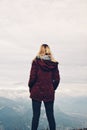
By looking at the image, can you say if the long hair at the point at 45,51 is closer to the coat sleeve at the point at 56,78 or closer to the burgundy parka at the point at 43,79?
the burgundy parka at the point at 43,79

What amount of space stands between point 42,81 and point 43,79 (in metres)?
0.11

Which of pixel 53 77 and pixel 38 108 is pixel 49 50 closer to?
pixel 53 77

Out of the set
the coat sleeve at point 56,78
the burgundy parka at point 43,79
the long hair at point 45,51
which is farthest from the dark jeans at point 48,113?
the long hair at point 45,51

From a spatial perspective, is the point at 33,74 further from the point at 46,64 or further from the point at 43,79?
the point at 46,64

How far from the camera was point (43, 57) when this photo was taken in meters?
18.7

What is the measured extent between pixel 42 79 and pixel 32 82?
54 cm

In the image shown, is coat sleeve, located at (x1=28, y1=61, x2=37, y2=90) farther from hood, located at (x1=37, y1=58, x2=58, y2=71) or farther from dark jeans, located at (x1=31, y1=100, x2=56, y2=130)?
dark jeans, located at (x1=31, y1=100, x2=56, y2=130)

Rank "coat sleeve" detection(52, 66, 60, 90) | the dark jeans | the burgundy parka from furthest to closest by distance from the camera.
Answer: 1. "coat sleeve" detection(52, 66, 60, 90)
2. the burgundy parka
3. the dark jeans

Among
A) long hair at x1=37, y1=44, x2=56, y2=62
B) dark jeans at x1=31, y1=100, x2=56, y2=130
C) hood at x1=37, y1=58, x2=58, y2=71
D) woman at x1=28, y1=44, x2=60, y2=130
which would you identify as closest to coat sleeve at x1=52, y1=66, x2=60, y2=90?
woman at x1=28, y1=44, x2=60, y2=130

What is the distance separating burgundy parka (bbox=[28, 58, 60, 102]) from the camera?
61.1ft

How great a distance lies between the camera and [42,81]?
61.8ft

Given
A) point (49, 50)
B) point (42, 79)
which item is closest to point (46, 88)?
point (42, 79)

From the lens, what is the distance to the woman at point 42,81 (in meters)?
18.6

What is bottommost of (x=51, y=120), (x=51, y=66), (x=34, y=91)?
(x=51, y=120)
